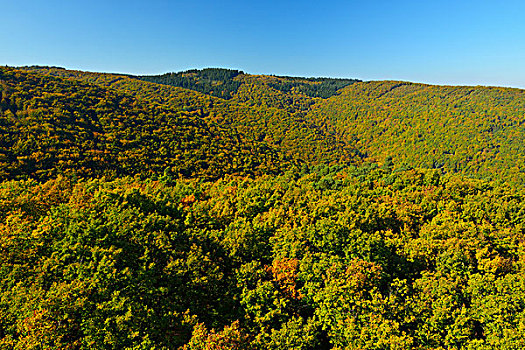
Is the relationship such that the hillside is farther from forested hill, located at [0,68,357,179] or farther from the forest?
forested hill, located at [0,68,357,179]

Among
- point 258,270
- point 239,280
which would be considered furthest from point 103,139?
point 258,270

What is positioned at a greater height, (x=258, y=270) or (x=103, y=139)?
(x=103, y=139)

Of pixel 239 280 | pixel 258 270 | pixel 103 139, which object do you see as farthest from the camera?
pixel 103 139

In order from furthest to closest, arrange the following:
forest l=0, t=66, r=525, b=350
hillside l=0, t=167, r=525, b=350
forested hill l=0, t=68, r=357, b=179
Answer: forested hill l=0, t=68, r=357, b=179
forest l=0, t=66, r=525, b=350
hillside l=0, t=167, r=525, b=350

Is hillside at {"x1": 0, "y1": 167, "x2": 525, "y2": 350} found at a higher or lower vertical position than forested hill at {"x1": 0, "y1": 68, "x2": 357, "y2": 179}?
lower

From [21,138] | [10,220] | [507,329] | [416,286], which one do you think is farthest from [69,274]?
[21,138]

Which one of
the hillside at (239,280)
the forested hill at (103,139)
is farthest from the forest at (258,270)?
the forested hill at (103,139)

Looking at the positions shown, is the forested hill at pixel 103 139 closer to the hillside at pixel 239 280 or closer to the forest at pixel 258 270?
the forest at pixel 258 270

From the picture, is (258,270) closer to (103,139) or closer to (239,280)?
(239,280)

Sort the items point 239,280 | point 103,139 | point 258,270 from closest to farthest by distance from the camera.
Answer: point 239,280 → point 258,270 → point 103,139

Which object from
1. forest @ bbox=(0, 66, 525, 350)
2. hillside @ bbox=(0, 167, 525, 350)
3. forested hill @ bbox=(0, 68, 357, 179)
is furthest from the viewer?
forested hill @ bbox=(0, 68, 357, 179)

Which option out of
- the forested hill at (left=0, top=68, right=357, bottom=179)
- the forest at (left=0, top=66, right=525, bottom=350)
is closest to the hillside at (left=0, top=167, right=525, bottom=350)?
the forest at (left=0, top=66, right=525, bottom=350)

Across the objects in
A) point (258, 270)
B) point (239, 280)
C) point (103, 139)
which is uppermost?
point (103, 139)

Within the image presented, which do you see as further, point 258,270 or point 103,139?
point 103,139
